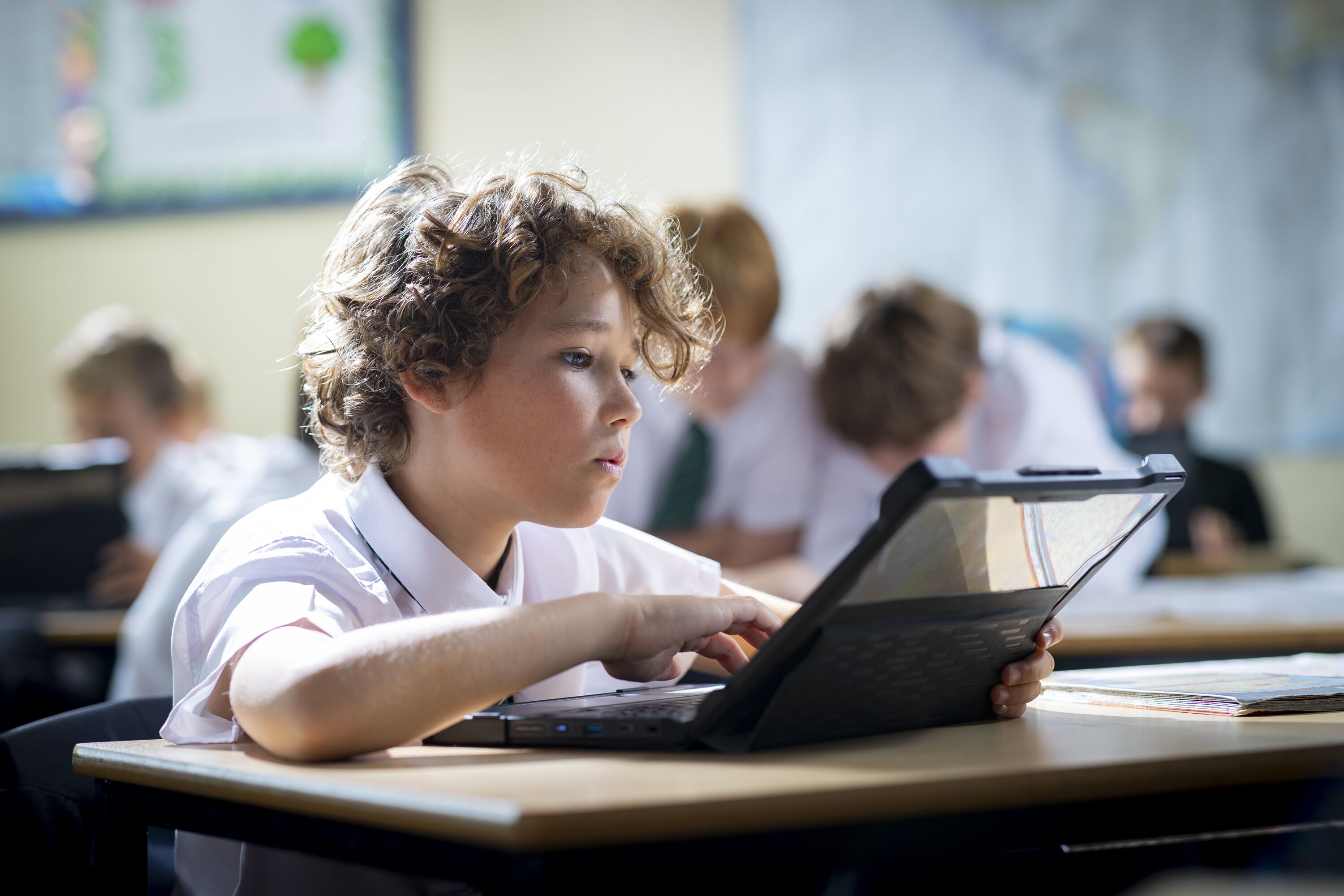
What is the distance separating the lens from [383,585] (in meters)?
0.95

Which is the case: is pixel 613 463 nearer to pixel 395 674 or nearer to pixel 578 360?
pixel 578 360

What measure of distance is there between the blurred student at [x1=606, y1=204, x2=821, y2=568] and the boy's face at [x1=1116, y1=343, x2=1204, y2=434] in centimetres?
134

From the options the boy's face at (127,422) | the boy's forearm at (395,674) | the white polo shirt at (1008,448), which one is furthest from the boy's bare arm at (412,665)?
the boy's face at (127,422)

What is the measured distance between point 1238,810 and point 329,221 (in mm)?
3863

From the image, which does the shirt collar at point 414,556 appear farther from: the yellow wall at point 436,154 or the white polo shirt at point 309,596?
the yellow wall at point 436,154

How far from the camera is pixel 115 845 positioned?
0.84 meters

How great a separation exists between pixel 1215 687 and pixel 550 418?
0.54 meters

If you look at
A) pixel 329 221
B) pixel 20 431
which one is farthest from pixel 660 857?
pixel 20 431

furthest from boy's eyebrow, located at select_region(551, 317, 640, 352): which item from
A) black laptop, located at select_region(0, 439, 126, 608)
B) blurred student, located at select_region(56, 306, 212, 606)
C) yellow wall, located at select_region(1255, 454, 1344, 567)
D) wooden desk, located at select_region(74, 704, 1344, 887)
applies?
yellow wall, located at select_region(1255, 454, 1344, 567)

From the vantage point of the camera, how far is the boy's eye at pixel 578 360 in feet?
3.26

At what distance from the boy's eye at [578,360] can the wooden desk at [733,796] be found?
320 mm

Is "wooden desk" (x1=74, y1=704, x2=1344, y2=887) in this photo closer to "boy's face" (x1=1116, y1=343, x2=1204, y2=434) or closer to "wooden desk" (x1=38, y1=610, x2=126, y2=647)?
"wooden desk" (x1=38, y1=610, x2=126, y2=647)

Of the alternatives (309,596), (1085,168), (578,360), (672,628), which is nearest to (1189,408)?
(1085,168)

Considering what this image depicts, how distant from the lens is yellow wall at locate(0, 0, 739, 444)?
400 cm
